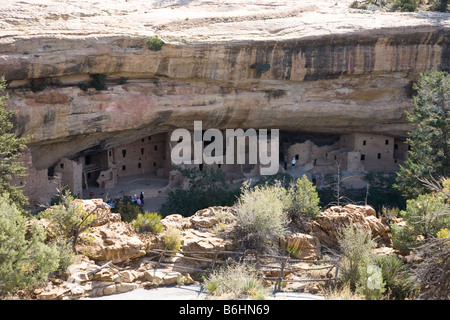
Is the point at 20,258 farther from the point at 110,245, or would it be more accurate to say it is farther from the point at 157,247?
the point at 157,247

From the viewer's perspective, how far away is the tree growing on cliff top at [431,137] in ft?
59.5

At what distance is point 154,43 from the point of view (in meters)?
20.0

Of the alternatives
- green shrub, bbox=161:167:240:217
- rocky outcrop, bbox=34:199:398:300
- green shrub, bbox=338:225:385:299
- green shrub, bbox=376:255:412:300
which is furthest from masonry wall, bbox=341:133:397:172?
green shrub, bbox=376:255:412:300

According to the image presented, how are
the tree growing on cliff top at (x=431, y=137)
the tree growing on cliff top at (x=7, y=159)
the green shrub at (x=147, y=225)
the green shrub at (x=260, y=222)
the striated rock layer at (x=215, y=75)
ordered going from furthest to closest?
the striated rock layer at (x=215, y=75), the tree growing on cliff top at (x=431, y=137), the tree growing on cliff top at (x=7, y=159), the green shrub at (x=147, y=225), the green shrub at (x=260, y=222)

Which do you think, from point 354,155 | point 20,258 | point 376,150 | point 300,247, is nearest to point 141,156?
point 354,155

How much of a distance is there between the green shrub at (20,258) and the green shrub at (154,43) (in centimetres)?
1080

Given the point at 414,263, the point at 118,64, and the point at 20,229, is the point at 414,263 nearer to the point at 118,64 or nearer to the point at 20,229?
the point at 20,229

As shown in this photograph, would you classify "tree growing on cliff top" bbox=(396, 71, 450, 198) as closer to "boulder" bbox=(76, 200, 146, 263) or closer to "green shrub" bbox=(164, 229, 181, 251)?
"green shrub" bbox=(164, 229, 181, 251)

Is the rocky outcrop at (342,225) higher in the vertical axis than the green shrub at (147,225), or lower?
lower

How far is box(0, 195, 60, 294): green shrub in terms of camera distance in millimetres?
9477

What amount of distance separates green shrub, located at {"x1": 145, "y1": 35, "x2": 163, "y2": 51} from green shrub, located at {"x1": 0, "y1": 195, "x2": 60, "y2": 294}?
10.8m

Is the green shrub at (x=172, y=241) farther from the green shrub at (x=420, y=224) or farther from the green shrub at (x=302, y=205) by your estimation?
the green shrub at (x=420, y=224)

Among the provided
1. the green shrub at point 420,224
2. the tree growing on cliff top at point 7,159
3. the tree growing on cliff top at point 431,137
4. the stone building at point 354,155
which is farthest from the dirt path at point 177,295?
the stone building at point 354,155
